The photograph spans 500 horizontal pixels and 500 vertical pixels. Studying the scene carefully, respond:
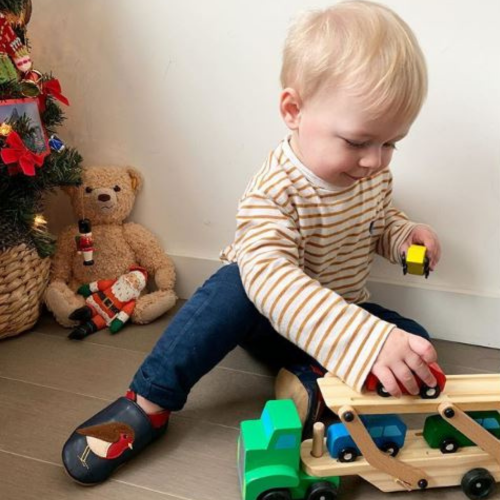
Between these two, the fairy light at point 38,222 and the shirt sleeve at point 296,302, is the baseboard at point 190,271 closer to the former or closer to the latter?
the fairy light at point 38,222

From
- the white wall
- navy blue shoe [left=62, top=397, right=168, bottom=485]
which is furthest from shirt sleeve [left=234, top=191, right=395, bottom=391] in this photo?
the white wall

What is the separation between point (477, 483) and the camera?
67 cm

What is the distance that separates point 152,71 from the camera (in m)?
1.04

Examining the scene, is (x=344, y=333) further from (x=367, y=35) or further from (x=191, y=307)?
(x=367, y=35)

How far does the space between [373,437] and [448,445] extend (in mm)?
94

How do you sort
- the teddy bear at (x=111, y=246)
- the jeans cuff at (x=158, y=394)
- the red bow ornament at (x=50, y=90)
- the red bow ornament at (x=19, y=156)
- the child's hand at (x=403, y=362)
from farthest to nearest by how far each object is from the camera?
the teddy bear at (x=111, y=246), the red bow ornament at (x=50, y=90), the red bow ornament at (x=19, y=156), the jeans cuff at (x=158, y=394), the child's hand at (x=403, y=362)

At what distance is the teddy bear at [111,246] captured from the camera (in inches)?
41.9

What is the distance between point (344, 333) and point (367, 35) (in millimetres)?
330

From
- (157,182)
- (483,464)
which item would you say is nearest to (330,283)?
(483,464)

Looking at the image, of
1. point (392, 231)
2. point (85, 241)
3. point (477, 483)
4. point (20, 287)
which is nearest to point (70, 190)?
point (85, 241)

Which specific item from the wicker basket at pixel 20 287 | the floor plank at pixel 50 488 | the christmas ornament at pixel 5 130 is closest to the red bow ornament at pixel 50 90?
the christmas ornament at pixel 5 130

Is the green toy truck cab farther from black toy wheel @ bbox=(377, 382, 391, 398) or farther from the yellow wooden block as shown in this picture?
the yellow wooden block

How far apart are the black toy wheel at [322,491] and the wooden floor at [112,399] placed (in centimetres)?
4

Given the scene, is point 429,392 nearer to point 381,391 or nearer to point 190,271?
point 381,391
